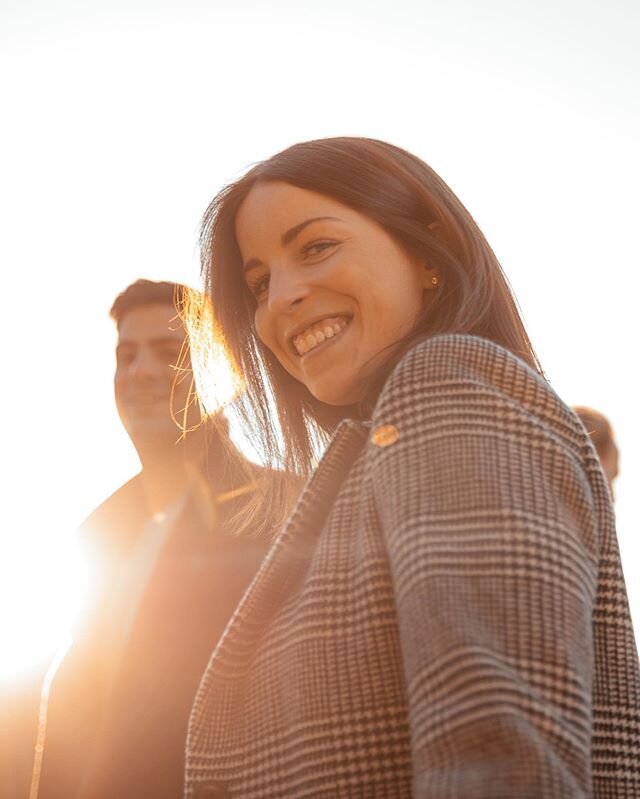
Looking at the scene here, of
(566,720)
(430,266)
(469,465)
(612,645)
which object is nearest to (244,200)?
(430,266)

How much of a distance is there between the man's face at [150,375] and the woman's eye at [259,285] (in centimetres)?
172

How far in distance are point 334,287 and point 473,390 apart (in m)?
0.65

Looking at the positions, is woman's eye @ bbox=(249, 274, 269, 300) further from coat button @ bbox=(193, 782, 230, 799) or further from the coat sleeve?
coat button @ bbox=(193, 782, 230, 799)

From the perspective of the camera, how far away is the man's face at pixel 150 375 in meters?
3.96

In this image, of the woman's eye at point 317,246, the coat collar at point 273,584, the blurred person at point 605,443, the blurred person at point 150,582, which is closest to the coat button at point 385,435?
the coat collar at point 273,584

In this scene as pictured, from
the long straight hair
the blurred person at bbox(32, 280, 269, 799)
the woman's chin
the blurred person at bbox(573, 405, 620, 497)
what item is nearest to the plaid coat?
the woman's chin

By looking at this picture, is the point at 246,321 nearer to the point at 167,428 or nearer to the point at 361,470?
the point at 361,470

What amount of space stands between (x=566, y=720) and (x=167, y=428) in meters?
3.13

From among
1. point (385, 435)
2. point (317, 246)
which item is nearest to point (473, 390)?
point (385, 435)

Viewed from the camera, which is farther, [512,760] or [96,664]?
[96,664]

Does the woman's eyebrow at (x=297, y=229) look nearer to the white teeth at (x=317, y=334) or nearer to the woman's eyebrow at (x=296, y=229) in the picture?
the woman's eyebrow at (x=296, y=229)

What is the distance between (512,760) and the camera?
91 cm

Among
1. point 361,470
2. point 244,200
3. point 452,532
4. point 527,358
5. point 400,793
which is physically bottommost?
point 400,793

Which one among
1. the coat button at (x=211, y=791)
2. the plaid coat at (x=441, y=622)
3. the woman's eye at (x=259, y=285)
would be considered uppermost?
the woman's eye at (x=259, y=285)
